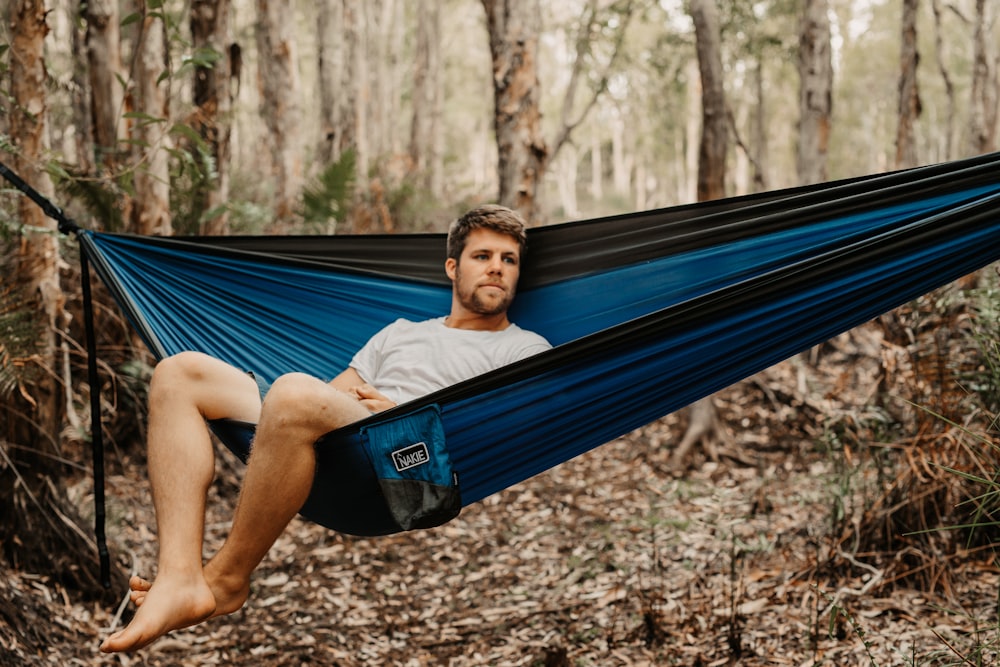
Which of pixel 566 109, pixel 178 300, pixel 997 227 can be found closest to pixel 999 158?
pixel 997 227

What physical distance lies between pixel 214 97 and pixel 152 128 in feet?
2.27

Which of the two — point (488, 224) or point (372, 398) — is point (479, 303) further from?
point (372, 398)

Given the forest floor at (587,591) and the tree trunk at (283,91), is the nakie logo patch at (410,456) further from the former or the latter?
the tree trunk at (283,91)

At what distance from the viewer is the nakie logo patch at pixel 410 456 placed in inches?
54.9

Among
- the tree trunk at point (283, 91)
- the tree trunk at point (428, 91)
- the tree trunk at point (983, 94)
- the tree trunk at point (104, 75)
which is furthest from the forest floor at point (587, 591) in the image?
the tree trunk at point (428, 91)

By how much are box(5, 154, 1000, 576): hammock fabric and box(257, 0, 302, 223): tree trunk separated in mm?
3127

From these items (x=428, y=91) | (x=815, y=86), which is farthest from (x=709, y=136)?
(x=428, y=91)

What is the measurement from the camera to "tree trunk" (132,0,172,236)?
8.77 feet

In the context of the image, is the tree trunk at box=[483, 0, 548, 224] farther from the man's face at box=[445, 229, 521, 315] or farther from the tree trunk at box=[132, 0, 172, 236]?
the man's face at box=[445, 229, 521, 315]

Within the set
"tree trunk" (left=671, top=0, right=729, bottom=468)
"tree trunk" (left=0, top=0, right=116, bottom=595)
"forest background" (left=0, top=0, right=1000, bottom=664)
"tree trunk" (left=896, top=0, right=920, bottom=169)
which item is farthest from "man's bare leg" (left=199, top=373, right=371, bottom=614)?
"tree trunk" (left=896, top=0, right=920, bottom=169)

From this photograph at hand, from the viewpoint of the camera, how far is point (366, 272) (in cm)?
218

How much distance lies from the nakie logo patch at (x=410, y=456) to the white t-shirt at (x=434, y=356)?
1.26 feet

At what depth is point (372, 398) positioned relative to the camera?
1739mm

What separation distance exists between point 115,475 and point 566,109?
450 cm
